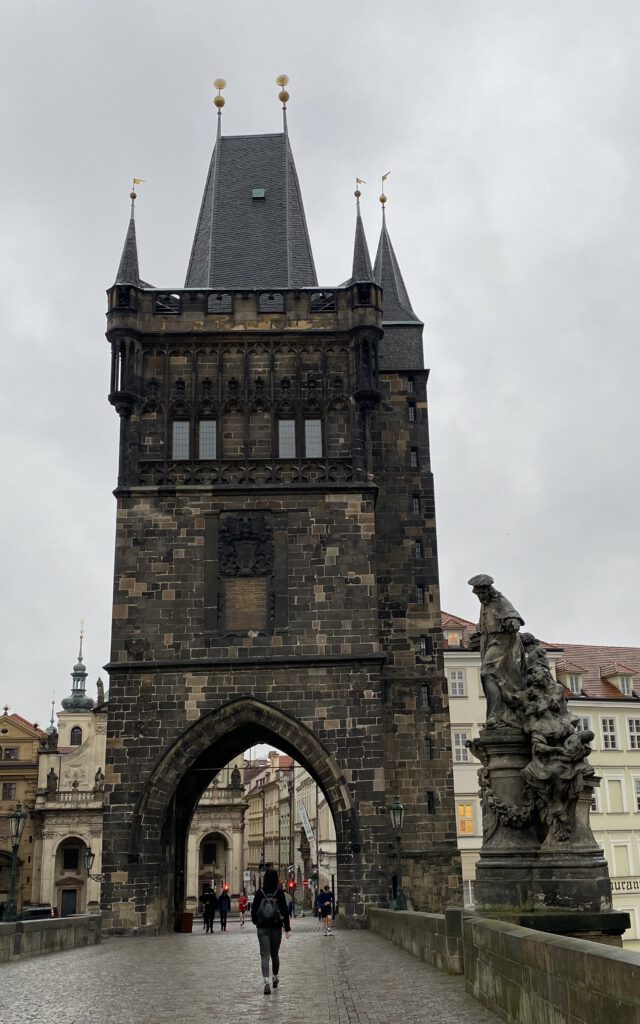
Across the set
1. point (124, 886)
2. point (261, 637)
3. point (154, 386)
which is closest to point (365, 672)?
point (261, 637)

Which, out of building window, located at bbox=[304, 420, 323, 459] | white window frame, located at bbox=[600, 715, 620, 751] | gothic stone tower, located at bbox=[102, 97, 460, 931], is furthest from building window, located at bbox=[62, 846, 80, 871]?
building window, located at bbox=[304, 420, 323, 459]

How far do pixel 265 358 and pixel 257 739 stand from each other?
946 centimetres

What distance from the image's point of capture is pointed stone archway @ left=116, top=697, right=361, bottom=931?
23.5 metres

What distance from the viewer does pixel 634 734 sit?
4088 centimetres

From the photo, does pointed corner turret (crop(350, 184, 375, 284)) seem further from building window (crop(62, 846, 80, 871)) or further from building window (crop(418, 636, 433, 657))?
building window (crop(62, 846, 80, 871))

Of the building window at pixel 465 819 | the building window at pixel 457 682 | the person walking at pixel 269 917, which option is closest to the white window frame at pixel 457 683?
the building window at pixel 457 682

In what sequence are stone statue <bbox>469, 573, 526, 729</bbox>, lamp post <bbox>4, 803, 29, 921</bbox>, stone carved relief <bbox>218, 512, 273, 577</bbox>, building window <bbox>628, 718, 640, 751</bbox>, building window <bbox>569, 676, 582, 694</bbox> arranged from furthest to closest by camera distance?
building window <bbox>569, 676, 582, 694</bbox>, building window <bbox>628, 718, 640, 751</bbox>, stone carved relief <bbox>218, 512, 273, 577</bbox>, lamp post <bbox>4, 803, 29, 921</bbox>, stone statue <bbox>469, 573, 526, 729</bbox>

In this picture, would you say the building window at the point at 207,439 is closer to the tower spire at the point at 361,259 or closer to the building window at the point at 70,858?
the tower spire at the point at 361,259

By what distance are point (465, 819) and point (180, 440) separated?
18.7 metres

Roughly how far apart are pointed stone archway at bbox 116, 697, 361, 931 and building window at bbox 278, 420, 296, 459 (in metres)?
5.87

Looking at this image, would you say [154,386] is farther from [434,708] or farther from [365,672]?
[434,708]

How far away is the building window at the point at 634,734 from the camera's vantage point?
133 feet

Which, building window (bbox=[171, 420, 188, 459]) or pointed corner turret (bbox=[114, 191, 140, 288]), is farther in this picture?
pointed corner turret (bbox=[114, 191, 140, 288])

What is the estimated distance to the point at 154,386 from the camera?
2689 centimetres
